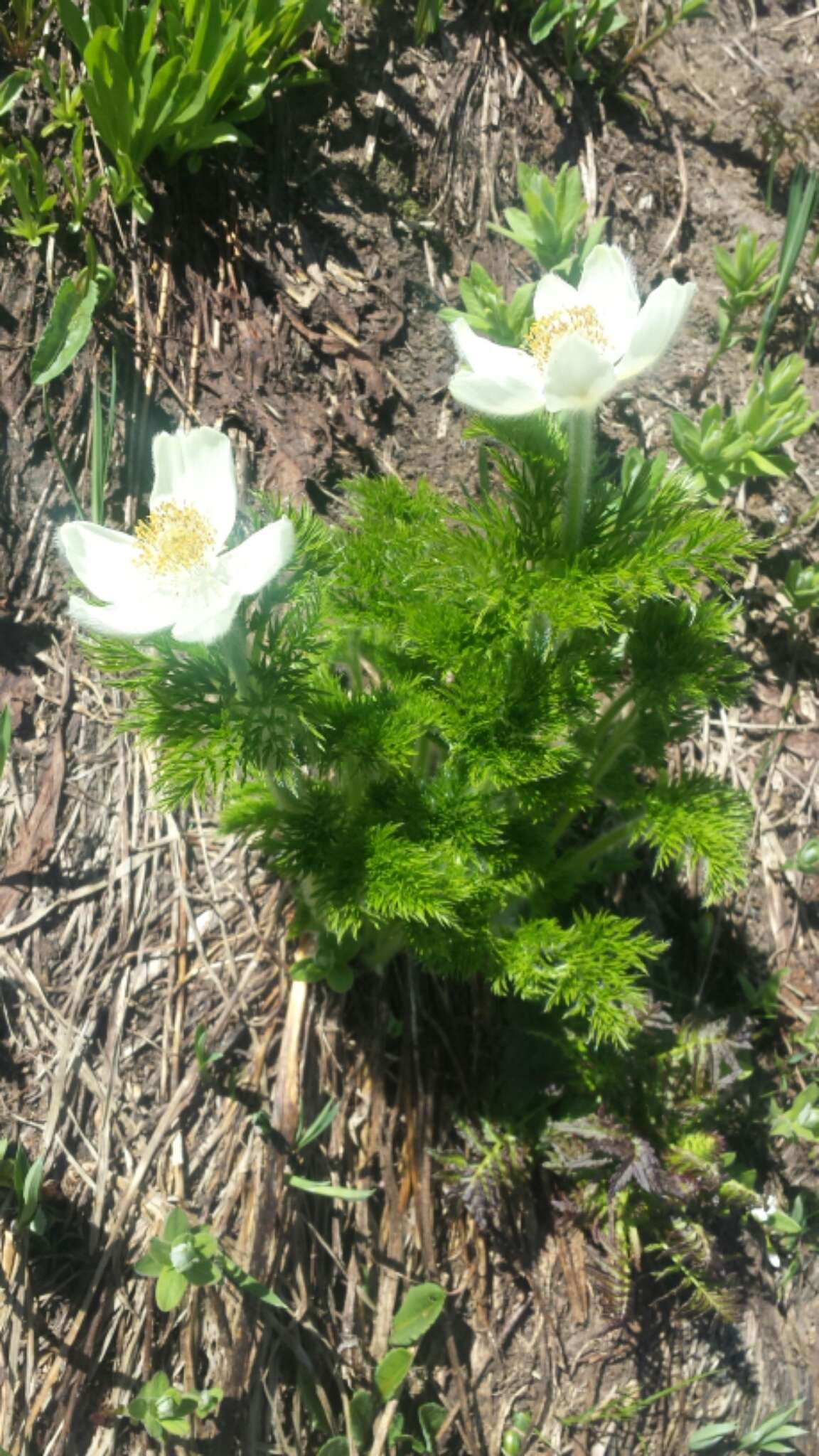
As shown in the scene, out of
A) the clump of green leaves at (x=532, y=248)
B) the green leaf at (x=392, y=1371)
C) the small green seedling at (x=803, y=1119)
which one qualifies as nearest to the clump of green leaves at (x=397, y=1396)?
the green leaf at (x=392, y=1371)

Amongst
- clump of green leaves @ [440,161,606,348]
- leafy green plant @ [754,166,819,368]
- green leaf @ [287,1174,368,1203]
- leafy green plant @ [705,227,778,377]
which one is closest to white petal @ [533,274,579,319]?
clump of green leaves @ [440,161,606,348]

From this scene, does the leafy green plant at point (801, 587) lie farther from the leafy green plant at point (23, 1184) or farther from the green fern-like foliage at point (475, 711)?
the leafy green plant at point (23, 1184)

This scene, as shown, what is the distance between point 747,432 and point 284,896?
55.6 inches

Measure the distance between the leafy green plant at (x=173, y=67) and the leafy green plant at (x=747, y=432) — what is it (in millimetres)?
1233

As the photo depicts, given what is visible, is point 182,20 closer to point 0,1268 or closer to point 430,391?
point 430,391

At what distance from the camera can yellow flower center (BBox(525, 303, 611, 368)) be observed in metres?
1.61

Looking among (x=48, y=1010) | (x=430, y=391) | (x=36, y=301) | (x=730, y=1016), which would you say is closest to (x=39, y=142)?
(x=36, y=301)

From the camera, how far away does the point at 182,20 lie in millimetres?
2330

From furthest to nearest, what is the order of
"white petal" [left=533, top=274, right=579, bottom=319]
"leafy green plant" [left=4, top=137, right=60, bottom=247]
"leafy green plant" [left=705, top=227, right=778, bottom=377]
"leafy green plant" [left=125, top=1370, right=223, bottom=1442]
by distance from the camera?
"leafy green plant" [left=705, top=227, right=778, bottom=377] → "leafy green plant" [left=4, top=137, right=60, bottom=247] → "leafy green plant" [left=125, top=1370, right=223, bottom=1442] → "white petal" [left=533, top=274, right=579, bottom=319]

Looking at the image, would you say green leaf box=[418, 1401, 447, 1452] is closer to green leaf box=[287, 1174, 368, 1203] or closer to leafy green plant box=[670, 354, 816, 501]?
green leaf box=[287, 1174, 368, 1203]

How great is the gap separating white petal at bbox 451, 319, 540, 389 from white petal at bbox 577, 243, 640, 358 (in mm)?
133

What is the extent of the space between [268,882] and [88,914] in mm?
379

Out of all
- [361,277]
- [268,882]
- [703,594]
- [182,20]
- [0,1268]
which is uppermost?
[182,20]

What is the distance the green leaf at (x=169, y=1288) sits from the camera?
176cm
